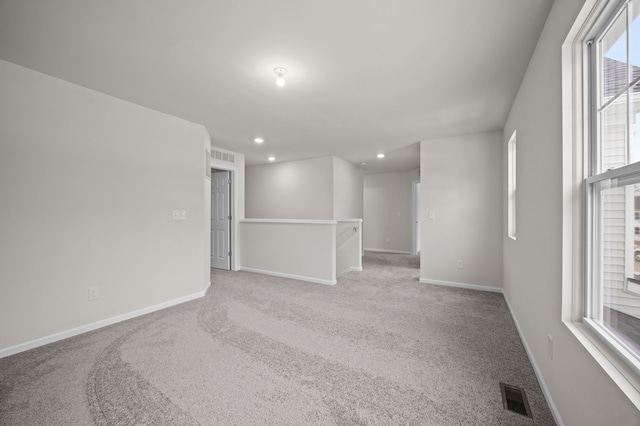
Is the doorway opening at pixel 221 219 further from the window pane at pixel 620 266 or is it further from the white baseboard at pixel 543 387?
the window pane at pixel 620 266

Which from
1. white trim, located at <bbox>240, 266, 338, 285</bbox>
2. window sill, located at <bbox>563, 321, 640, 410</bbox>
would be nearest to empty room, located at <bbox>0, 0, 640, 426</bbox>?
window sill, located at <bbox>563, 321, 640, 410</bbox>

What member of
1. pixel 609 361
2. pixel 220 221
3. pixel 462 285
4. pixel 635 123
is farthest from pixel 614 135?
pixel 220 221

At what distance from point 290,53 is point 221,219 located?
13.4 ft

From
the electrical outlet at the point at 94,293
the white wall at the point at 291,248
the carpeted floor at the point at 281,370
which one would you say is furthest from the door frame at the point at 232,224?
the electrical outlet at the point at 94,293

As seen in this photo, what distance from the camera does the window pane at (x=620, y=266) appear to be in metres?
0.96

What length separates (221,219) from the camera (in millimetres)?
5371

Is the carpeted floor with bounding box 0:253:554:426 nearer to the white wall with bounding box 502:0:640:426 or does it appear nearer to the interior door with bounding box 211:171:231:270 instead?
the white wall with bounding box 502:0:640:426

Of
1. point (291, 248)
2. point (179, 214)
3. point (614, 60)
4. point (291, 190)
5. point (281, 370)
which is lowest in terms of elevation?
point (281, 370)

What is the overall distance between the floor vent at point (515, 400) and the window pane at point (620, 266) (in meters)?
0.74

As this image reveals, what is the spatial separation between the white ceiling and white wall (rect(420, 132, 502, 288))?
0.72 m

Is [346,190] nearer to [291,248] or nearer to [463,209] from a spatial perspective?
[291,248]

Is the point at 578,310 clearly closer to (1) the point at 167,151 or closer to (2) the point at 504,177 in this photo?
(2) the point at 504,177

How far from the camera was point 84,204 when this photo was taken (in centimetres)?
259

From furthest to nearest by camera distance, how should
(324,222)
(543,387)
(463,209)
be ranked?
(324,222), (463,209), (543,387)
